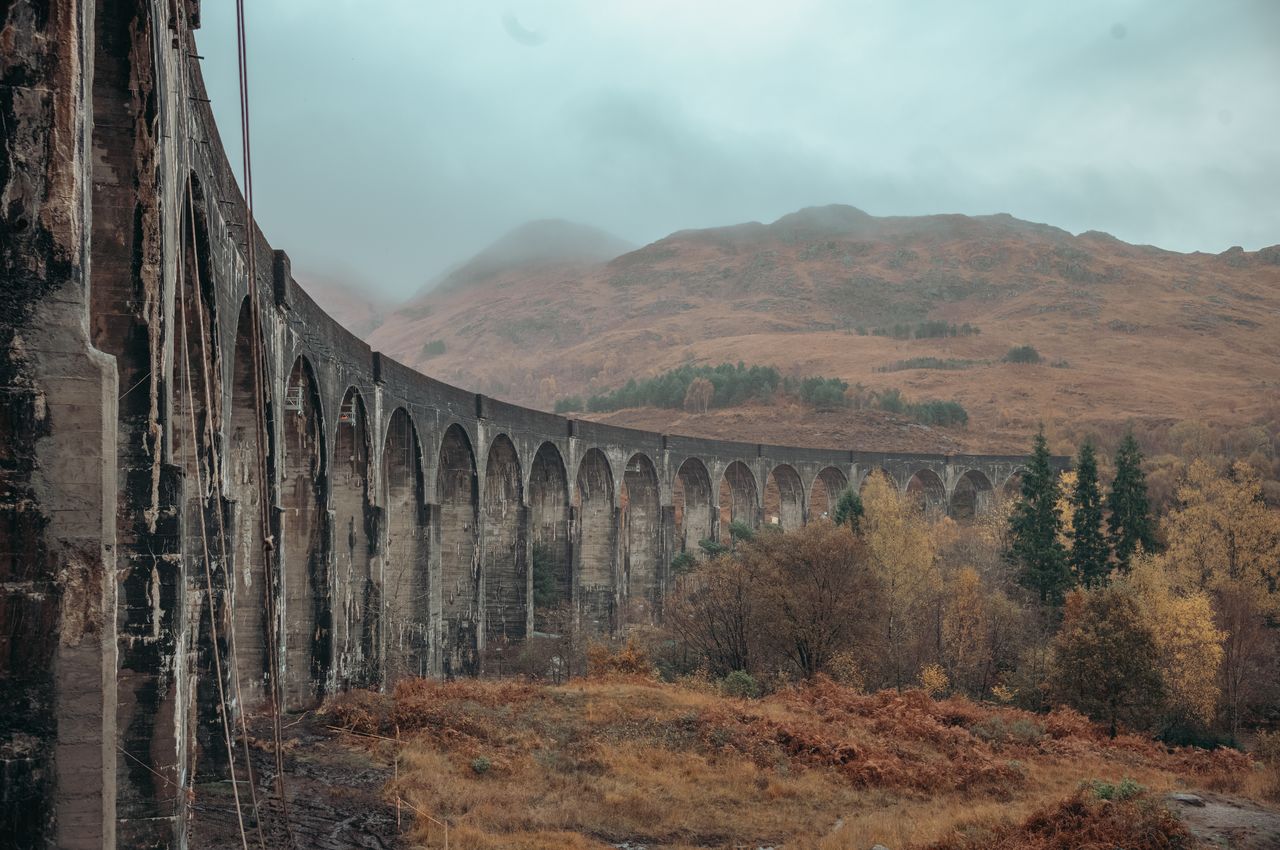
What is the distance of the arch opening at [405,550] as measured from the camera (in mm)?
21688

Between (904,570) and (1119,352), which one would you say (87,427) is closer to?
(904,570)

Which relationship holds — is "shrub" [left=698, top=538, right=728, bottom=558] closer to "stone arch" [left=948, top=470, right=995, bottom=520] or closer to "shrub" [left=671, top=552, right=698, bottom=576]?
"shrub" [left=671, top=552, right=698, bottom=576]

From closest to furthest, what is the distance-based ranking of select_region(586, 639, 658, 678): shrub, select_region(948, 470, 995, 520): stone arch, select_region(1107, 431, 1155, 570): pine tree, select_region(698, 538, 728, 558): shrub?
select_region(586, 639, 658, 678): shrub
select_region(1107, 431, 1155, 570): pine tree
select_region(698, 538, 728, 558): shrub
select_region(948, 470, 995, 520): stone arch

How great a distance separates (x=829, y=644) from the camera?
76.9ft

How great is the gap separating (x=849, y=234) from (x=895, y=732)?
174m

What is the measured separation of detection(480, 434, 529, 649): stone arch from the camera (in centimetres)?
2862

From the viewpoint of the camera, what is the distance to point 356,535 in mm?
19031

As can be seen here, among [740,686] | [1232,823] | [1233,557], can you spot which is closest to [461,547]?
[740,686]

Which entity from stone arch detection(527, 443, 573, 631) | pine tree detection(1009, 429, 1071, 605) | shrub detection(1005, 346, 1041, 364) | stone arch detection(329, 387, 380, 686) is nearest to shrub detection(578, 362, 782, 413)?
shrub detection(1005, 346, 1041, 364)

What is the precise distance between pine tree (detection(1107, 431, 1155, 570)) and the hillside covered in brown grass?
1215 inches

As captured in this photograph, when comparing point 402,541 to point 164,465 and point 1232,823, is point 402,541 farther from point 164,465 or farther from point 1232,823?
point 1232,823

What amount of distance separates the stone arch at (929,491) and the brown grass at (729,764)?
3861 centimetres

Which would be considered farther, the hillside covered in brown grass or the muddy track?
the hillside covered in brown grass

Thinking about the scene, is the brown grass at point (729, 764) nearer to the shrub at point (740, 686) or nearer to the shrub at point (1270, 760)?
the shrub at point (1270, 760)
